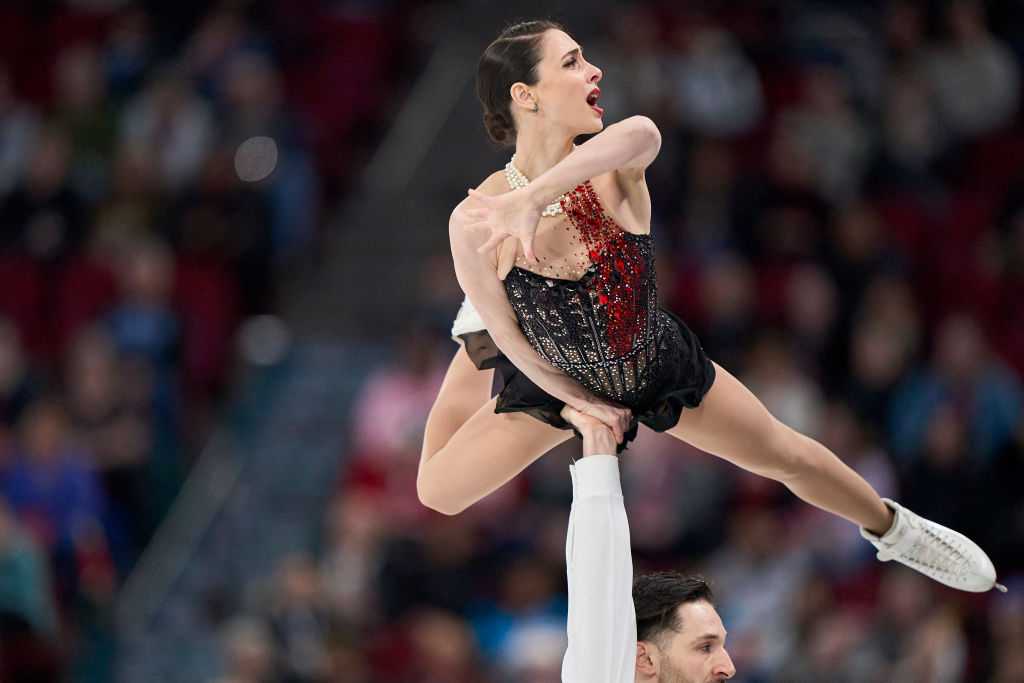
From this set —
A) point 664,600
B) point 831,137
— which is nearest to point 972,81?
point 831,137

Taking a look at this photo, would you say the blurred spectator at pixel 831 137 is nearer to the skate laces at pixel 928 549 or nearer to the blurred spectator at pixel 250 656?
the blurred spectator at pixel 250 656

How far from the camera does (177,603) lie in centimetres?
866

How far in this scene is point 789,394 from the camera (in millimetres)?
7887

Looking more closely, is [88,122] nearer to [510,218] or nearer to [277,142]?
[277,142]

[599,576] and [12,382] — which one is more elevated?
[599,576]

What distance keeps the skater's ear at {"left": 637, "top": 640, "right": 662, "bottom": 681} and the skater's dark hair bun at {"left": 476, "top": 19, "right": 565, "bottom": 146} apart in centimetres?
134

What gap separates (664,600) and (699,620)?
12 cm

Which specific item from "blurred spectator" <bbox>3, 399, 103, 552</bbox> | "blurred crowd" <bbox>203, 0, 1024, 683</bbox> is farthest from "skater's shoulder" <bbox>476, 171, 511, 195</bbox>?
"blurred spectator" <bbox>3, 399, 103, 552</bbox>

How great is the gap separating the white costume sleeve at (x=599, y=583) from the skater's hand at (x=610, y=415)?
0.39 feet

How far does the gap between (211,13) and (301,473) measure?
3751 mm

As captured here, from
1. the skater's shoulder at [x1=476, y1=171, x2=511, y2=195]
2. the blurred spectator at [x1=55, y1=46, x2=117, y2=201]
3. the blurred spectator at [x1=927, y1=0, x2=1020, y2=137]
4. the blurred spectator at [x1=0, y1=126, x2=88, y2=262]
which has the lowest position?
the blurred spectator at [x1=0, y1=126, x2=88, y2=262]

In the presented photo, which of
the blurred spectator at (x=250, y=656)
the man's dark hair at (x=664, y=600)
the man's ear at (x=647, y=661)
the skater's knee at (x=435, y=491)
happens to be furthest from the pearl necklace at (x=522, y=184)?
the blurred spectator at (x=250, y=656)

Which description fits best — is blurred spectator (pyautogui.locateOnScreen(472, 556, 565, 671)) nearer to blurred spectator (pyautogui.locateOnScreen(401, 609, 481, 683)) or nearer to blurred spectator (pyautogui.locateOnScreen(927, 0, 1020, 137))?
blurred spectator (pyautogui.locateOnScreen(401, 609, 481, 683))

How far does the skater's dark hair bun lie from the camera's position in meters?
4.17
